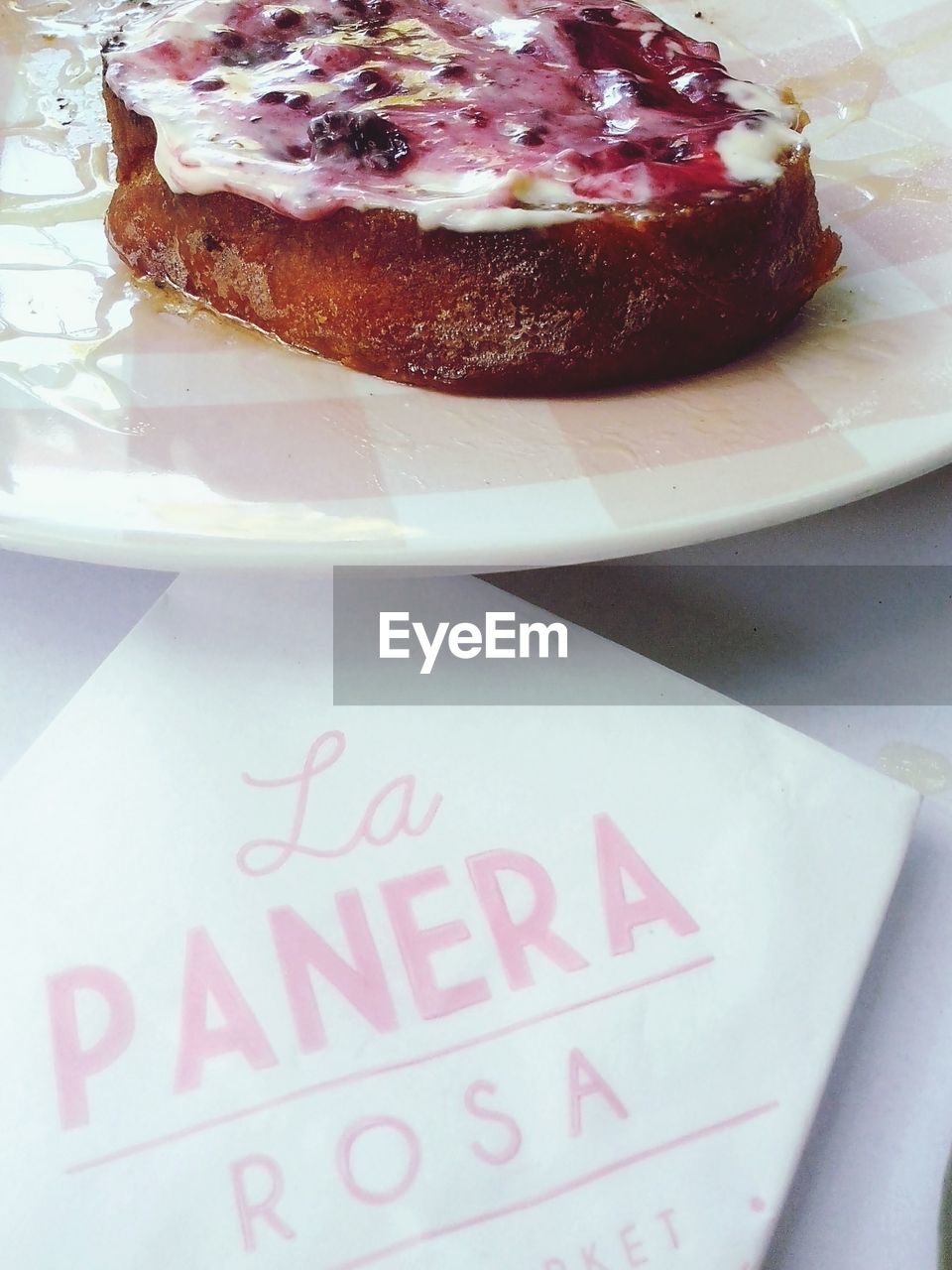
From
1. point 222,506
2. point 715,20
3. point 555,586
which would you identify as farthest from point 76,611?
point 715,20

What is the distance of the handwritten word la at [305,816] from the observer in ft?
1.99

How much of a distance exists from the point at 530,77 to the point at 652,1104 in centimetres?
82

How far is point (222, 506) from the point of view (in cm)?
74

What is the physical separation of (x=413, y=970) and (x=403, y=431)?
410 millimetres

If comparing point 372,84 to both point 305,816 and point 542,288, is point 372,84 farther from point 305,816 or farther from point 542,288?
point 305,816

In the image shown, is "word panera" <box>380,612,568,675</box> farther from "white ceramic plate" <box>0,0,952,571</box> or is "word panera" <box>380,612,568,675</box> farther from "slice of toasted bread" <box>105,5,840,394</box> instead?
"slice of toasted bread" <box>105,5,840,394</box>

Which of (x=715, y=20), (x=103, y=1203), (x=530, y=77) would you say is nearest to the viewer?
(x=103, y=1203)

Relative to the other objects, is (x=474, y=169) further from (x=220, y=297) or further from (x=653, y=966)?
(x=653, y=966)

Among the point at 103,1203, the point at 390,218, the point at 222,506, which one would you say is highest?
the point at 390,218

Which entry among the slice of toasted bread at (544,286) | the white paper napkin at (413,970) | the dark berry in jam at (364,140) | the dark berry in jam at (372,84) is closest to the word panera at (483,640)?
the white paper napkin at (413,970)

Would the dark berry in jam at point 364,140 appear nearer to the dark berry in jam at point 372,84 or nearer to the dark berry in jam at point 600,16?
the dark berry in jam at point 372,84

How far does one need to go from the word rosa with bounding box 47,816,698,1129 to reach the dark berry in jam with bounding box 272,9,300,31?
2.71ft

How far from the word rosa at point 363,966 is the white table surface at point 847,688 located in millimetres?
119

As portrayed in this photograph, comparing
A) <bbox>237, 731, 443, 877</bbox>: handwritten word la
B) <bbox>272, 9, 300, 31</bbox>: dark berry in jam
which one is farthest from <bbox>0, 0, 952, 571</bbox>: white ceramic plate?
<bbox>272, 9, 300, 31</bbox>: dark berry in jam
